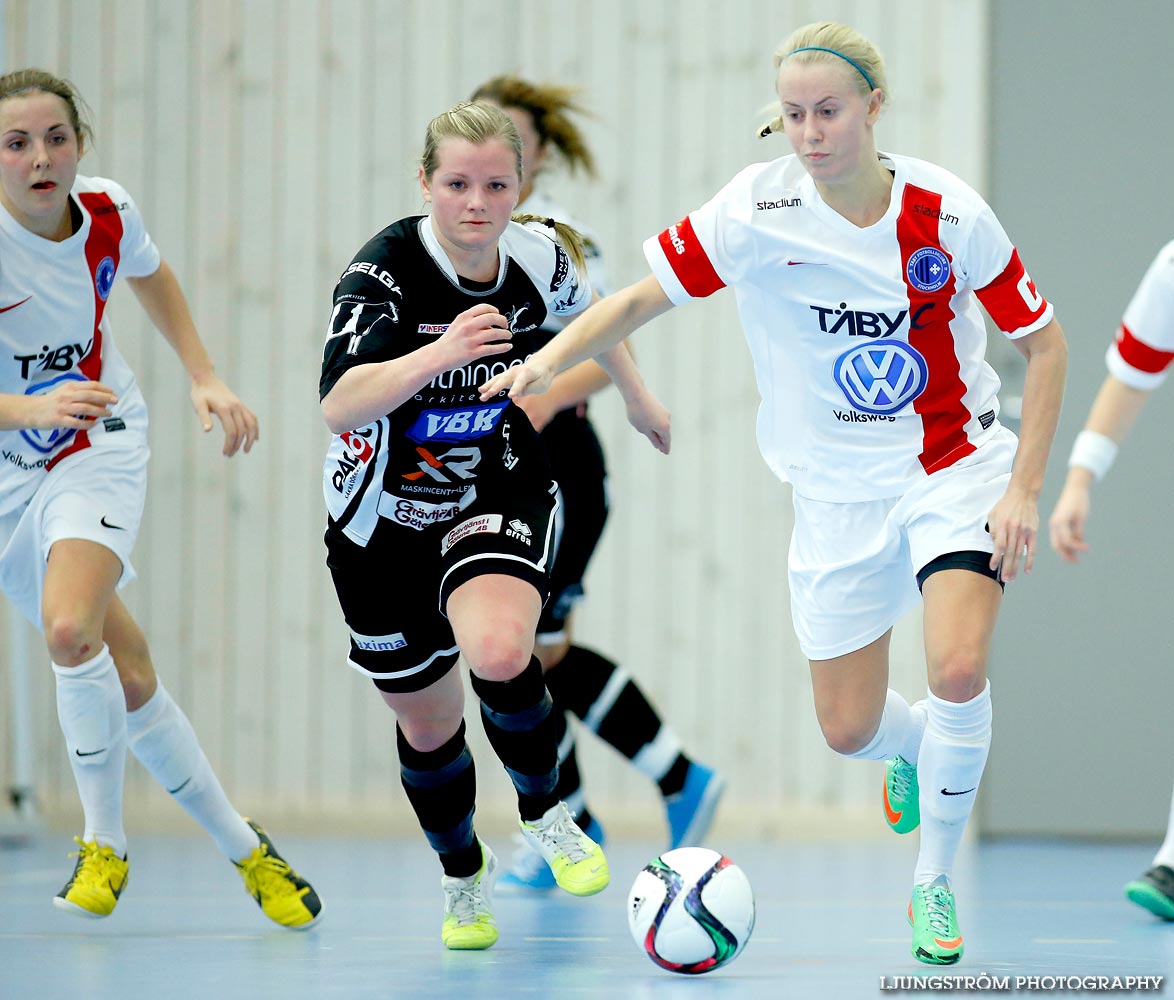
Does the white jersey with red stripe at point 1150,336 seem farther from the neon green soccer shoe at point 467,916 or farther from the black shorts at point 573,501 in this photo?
the black shorts at point 573,501

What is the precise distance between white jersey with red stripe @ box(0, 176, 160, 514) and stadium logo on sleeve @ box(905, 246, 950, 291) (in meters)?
1.95

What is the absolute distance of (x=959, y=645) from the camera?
10.5 feet

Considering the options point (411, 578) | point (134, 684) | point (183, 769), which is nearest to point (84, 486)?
point (134, 684)

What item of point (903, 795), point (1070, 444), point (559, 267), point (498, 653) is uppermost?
point (559, 267)

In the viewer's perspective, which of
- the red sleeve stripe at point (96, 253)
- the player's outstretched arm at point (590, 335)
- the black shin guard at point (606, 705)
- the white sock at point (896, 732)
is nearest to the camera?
the player's outstretched arm at point (590, 335)

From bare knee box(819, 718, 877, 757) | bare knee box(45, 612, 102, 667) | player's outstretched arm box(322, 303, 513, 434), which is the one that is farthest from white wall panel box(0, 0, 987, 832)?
player's outstretched arm box(322, 303, 513, 434)

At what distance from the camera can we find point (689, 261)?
3414 mm

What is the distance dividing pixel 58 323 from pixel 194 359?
1.25ft

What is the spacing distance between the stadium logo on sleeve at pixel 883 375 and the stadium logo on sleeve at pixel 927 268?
135 mm

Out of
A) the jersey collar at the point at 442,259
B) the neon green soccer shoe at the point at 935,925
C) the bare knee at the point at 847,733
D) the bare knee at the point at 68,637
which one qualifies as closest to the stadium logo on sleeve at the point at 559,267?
the jersey collar at the point at 442,259

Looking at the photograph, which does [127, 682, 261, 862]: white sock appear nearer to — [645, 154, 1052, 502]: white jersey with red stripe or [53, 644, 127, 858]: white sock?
[53, 644, 127, 858]: white sock

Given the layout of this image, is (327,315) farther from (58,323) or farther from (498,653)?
(498,653)

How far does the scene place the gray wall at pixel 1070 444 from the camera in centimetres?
630

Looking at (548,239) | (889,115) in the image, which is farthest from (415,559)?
(889,115)
